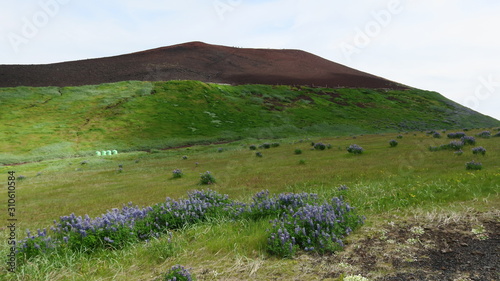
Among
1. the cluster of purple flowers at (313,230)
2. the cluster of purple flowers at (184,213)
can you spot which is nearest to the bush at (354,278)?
the cluster of purple flowers at (313,230)

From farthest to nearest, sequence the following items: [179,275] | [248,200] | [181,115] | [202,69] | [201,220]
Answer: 1. [202,69]
2. [181,115]
3. [248,200]
4. [201,220]
5. [179,275]

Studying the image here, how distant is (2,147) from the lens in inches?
2037

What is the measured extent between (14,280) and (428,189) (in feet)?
37.2

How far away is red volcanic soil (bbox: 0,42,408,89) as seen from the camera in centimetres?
9738

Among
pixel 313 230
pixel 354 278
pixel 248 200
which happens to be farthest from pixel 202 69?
pixel 354 278

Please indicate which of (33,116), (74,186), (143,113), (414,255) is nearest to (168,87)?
(143,113)

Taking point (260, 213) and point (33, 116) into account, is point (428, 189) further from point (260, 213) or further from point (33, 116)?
point (33, 116)

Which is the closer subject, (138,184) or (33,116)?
(138,184)

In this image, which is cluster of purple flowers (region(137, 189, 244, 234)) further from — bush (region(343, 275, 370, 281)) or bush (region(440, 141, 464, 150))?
bush (region(440, 141, 464, 150))

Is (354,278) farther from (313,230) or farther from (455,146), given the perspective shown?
(455,146)

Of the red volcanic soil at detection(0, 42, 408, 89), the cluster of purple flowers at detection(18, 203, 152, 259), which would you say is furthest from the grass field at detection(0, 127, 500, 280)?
the red volcanic soil at detection(0, 42, 408, 89)

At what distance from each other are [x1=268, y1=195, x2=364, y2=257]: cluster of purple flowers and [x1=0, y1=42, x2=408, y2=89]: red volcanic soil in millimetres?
94453

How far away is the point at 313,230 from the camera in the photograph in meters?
7.29

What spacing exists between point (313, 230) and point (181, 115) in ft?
224
